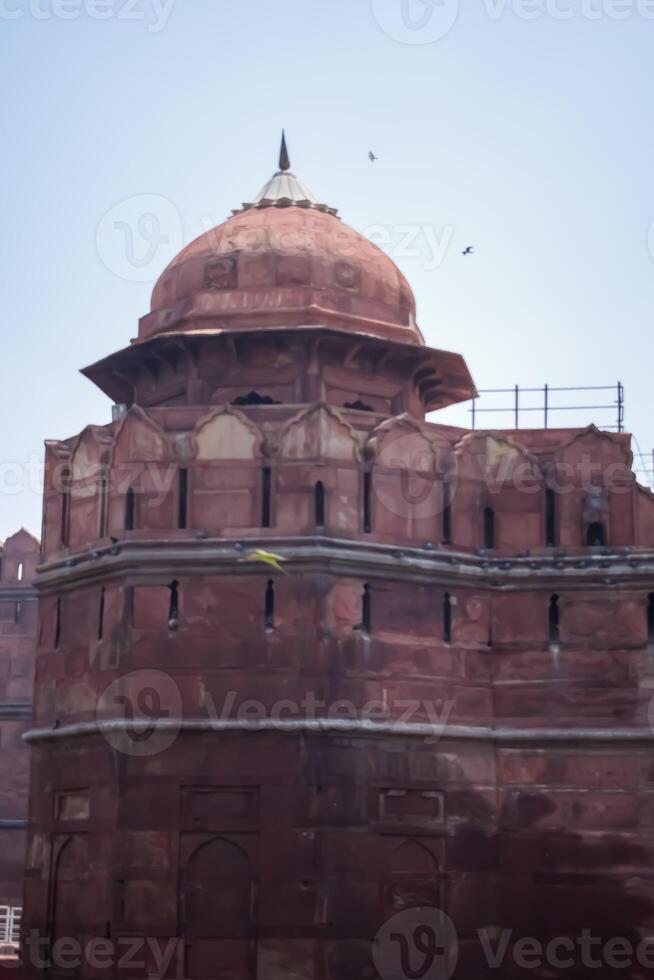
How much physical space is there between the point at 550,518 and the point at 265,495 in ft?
12.4

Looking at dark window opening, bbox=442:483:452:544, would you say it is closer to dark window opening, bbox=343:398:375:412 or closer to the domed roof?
dark window opening, bbox=343:398:375:412

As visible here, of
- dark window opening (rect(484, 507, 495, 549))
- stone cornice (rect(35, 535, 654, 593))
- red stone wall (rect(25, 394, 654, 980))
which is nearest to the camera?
red stone wall (rect(25, 394, 654, 980))

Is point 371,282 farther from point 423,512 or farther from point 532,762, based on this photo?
point 532,762

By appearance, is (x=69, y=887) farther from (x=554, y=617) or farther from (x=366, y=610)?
(x=554, y=617)

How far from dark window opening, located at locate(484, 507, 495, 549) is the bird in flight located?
2.96 m

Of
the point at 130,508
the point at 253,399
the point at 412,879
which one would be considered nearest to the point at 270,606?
the point at 130,508

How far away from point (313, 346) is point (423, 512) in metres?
2.83

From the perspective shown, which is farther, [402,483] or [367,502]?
[402,483]

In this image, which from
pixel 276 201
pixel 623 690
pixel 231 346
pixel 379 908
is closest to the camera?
pixel 379 908

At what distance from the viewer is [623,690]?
69.7 feet

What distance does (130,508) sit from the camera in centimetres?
2119

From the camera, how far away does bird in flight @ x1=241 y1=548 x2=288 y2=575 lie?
2036 centimetres

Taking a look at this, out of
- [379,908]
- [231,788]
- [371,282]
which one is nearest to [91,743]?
[231,788]

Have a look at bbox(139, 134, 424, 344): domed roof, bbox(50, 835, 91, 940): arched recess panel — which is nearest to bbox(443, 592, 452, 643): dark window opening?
bbox(139, 134, 424, 344): domed roof
